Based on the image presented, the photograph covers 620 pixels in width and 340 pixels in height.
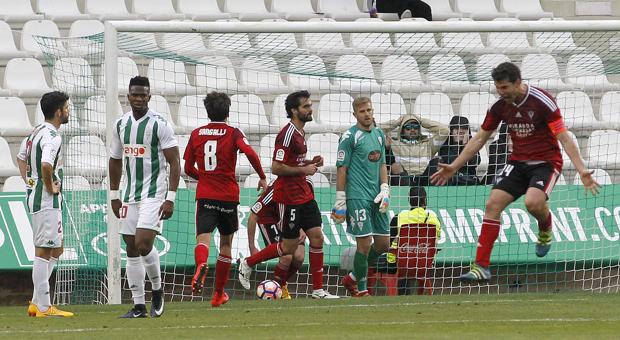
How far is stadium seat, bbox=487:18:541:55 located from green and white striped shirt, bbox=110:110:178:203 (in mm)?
7963

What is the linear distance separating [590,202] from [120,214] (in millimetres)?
6583

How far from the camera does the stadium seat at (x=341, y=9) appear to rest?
18203 millimetres

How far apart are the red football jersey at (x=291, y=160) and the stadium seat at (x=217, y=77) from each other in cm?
240

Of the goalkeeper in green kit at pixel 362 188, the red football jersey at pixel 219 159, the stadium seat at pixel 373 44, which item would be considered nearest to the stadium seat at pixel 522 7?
the stadium seat at pixel 373 44

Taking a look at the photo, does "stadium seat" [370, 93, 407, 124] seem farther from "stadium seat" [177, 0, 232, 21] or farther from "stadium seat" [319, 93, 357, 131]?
"stadium seat" [177, 0, 232, 21]

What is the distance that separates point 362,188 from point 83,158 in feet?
11.1

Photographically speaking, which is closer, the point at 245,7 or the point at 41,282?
the point at 41,282

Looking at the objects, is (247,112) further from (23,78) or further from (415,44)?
(23,78)

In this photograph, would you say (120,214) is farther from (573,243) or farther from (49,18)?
(49,18)

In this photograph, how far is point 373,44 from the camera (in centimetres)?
1730

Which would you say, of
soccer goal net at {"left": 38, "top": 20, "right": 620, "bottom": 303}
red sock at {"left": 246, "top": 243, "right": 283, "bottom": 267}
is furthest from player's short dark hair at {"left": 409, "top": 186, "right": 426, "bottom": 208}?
red sock at {"left": 246, "top": 243, "right": 283, "bottom": 267}

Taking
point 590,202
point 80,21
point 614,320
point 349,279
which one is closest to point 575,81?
point 590,202

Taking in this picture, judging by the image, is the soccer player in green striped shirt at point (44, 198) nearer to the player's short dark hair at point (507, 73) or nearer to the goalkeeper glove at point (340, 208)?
the goalkeeper glove at point (340, 208)

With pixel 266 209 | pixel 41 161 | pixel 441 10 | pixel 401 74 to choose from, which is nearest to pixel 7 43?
pixel 266 209
